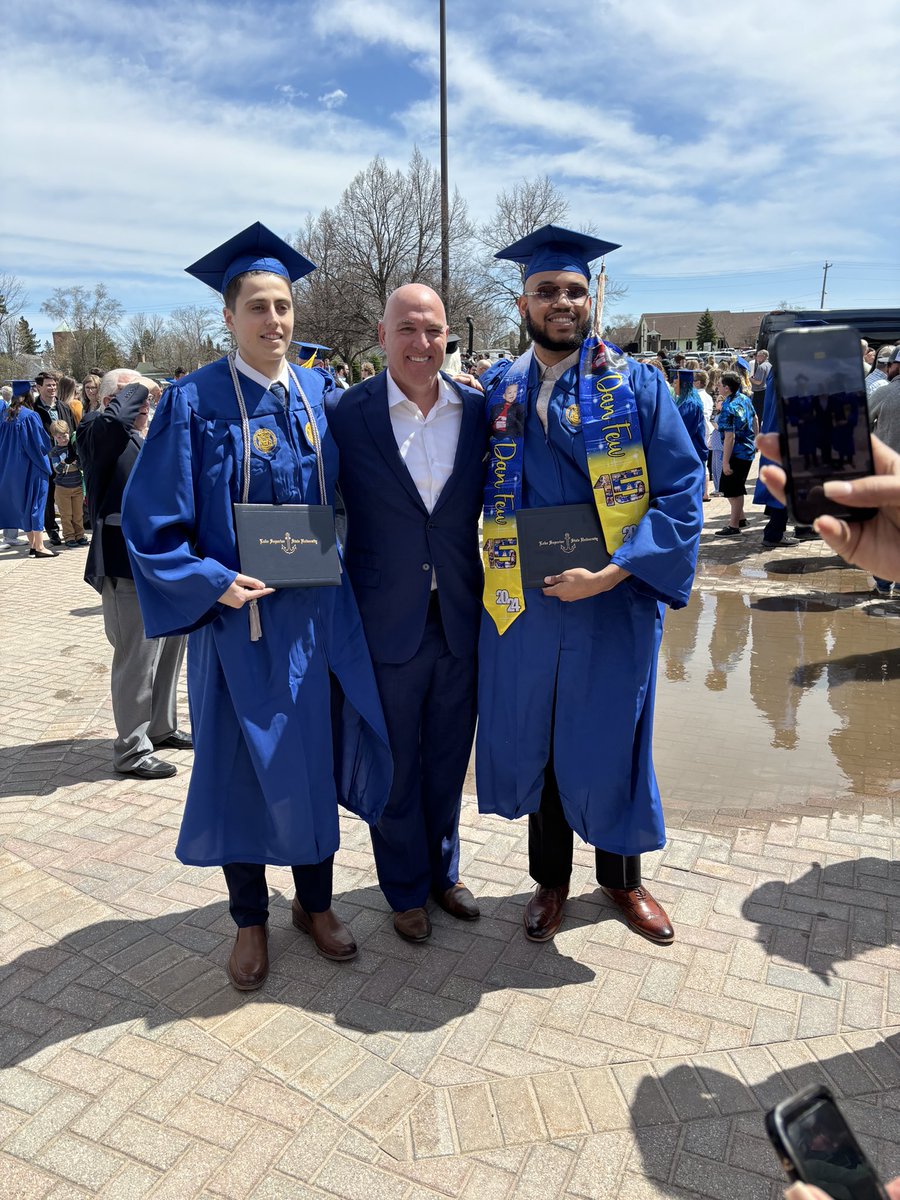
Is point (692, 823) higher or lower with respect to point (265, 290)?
lower

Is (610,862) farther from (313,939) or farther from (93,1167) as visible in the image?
(93,1167)

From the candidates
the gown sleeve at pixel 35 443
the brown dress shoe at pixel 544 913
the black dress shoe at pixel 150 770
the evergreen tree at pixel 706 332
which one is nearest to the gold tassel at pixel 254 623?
the brown dress shoe at pixel 544 913

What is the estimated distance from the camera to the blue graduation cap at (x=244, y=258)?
8.89 feet

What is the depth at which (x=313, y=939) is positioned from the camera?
10.3 feet

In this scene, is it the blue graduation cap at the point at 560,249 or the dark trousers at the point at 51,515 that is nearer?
the blue graduation cap at the point at 560,249

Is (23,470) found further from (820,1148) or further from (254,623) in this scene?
(820,1148)

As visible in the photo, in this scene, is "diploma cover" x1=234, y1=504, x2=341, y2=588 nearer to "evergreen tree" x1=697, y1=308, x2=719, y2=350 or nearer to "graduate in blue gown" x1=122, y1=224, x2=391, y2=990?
"graduate in blue gown" x1=122, y1=224, x2=391, y2=990

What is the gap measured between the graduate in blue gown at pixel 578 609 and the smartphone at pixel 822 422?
4.15 ft

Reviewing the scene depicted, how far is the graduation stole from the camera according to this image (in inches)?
111

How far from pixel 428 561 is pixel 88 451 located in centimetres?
246

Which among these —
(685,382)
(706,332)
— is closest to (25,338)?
(706,332)

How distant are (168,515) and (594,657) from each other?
1.44m

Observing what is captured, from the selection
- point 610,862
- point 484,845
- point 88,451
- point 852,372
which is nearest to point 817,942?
point 610,862

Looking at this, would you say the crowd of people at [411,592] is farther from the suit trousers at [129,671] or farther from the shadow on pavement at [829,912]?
the suit trousers at [129,671]
